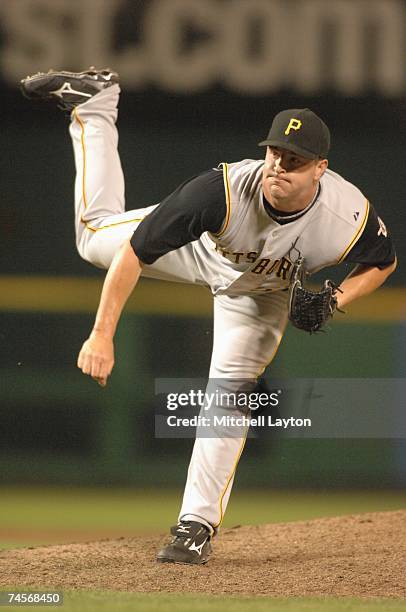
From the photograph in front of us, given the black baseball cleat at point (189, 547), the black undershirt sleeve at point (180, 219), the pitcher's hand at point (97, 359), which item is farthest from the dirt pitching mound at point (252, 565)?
the black undershirt sleeve at point (180, 219)

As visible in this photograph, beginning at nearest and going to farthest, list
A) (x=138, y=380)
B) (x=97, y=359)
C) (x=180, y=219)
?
(x=97, y=359)
(x=180, y=219)
(x=138, y=380)

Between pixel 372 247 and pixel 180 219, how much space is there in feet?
2.10

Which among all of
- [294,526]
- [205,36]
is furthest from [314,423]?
[205,36]

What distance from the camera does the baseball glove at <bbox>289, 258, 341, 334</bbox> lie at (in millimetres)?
3000

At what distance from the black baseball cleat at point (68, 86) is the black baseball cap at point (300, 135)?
3.47 feet

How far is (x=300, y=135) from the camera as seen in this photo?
2.86 meters

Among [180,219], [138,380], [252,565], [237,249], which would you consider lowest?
[138,380]

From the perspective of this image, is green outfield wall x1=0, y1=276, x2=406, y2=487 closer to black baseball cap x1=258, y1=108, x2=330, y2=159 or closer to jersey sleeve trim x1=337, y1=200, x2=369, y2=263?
jersey sleeve trim x1=337, y1=200, x2=369, y2=263

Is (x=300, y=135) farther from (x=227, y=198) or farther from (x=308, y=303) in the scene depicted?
(x=308, y=303)

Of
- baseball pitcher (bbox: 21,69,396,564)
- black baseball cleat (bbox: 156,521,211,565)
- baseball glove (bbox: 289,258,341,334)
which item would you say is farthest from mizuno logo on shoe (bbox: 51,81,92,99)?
black baseball cleat (bbox: 156,521,211,565)

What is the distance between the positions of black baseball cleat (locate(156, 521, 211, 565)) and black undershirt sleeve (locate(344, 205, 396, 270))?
0.95 meters

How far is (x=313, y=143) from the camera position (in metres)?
2.87

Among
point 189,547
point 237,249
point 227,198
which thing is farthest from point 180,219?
point 189,547

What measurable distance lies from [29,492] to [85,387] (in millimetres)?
607
